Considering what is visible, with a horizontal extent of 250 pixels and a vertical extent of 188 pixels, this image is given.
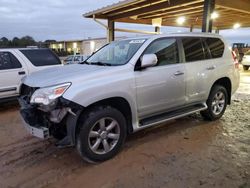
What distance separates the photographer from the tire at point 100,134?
3.36m

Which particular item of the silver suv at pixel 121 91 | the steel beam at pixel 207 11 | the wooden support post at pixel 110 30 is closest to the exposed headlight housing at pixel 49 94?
the silver suv at pixel 121 91

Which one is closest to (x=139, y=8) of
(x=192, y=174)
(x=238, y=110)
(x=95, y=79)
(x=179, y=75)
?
(x=238, y=110)

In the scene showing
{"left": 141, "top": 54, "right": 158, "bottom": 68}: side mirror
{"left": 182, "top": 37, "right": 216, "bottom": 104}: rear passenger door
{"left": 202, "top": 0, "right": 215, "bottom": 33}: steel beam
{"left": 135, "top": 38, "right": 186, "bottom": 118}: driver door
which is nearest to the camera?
{"left": 141, "top": 54, "right": 158, "bottom": 68}: side mirror

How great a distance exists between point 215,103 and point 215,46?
1.23m

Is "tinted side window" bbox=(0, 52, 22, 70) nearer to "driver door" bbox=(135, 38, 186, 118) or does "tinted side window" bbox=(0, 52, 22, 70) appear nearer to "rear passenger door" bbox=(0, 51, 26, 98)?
"rear passenger door" bbox=(0, 51, 26, 98)

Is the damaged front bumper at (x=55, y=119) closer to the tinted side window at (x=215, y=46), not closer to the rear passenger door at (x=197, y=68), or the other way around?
the rear passenger door at (x=197, y=68)

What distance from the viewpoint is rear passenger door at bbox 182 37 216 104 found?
4684 millimetres

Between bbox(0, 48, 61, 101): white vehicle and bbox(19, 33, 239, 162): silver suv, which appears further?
bbox(0, 48, 61, 101): white vehicle

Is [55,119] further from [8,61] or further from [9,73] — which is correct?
[8,61]

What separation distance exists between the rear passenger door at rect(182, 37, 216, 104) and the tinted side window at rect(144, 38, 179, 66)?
264 mm

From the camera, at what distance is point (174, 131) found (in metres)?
4.93

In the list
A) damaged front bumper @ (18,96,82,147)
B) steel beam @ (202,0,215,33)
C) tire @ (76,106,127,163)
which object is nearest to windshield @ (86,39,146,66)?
tire @ (76,106,127,163)

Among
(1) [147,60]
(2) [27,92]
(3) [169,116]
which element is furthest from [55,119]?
(3) [169,116]

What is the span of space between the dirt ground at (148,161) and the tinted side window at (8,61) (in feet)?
6.95
